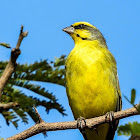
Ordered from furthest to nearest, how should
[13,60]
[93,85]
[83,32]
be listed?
[83,32] < [13,60] < [93,85]

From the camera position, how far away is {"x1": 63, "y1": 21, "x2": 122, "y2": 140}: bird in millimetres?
5109

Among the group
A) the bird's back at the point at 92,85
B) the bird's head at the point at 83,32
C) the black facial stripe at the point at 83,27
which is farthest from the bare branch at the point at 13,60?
the black facial stripe at the point at 83,27

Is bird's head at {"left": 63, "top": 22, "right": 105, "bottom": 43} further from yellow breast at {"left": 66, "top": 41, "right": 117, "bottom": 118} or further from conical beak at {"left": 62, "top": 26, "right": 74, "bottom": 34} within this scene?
yellow breast at {"left": 66, "top": 41, "right": 117, "bottom": 118}

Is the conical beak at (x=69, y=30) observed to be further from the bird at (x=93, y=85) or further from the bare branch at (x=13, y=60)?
the bare branch at (x=13, y=60)

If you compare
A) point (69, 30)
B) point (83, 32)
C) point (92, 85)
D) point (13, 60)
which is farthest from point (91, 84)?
point (69, 30)

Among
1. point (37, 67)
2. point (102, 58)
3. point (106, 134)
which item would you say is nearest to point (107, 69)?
point (102, 58)

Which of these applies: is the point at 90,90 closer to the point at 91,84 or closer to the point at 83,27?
the point at 91,84

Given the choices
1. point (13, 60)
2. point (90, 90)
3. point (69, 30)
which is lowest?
point (90, 90)

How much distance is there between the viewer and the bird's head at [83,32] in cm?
633

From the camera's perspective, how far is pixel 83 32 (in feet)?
21.2

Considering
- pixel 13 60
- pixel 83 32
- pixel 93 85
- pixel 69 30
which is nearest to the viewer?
pixel 93 85

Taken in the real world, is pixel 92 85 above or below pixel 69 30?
below

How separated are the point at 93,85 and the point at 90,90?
92mm

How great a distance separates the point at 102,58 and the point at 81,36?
1088 millimetres
